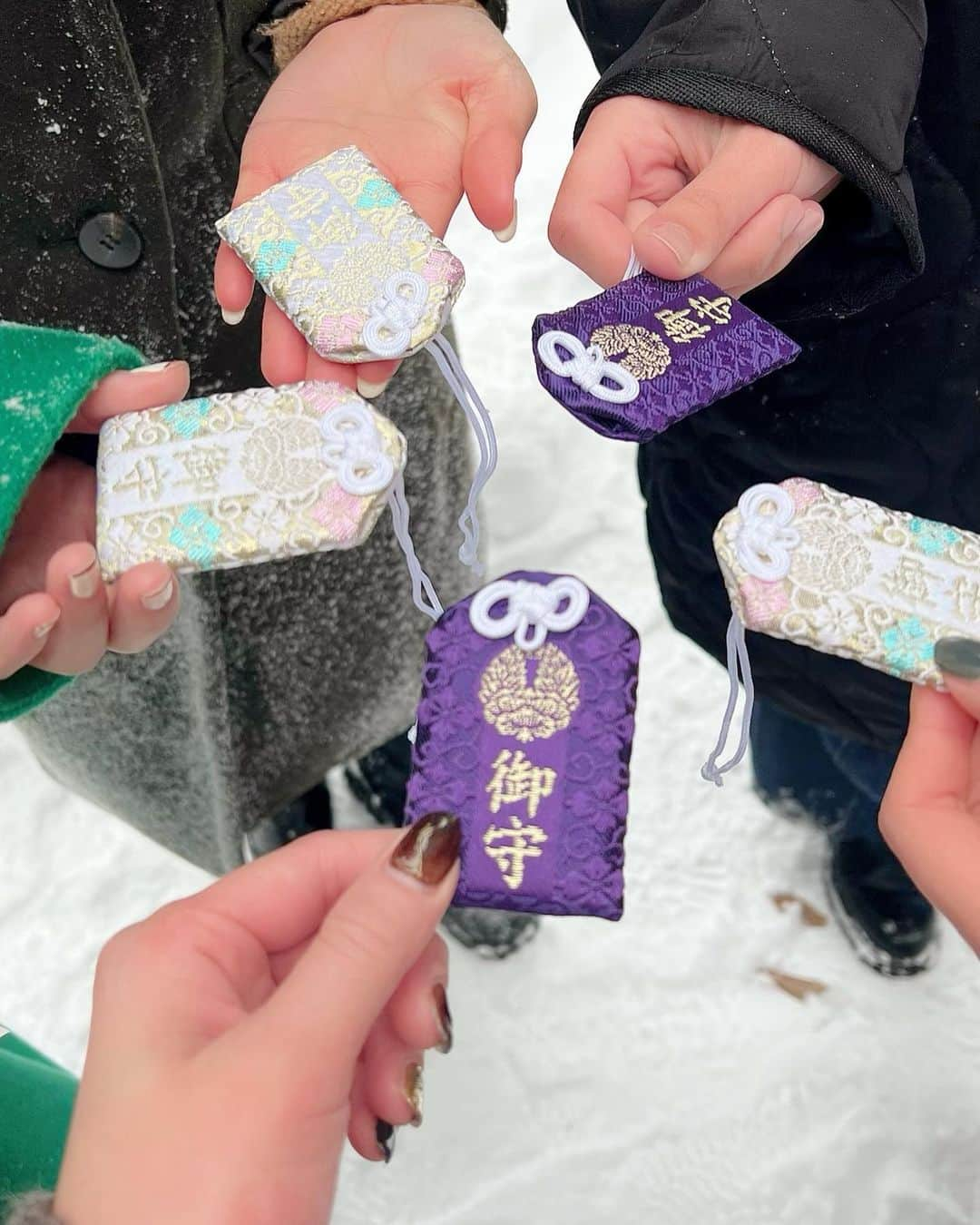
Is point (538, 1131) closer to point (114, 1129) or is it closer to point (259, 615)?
point (259, 615)

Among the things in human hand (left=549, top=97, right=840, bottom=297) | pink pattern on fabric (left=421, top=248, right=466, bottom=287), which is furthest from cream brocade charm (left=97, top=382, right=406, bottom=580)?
human hand (left=549, top=97, right=840, bottom=297)

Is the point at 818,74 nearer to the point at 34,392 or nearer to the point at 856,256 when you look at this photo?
the point at 856,256

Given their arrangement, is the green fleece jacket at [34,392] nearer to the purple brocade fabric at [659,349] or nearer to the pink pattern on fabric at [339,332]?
the pink pattern on fabric at [339,332]

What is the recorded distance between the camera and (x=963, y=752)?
64cm

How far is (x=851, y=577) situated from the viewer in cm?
66

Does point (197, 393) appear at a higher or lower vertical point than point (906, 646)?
higher

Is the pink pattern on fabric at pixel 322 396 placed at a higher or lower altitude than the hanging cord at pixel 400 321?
lower

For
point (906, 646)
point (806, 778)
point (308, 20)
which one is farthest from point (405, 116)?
point (806, 778)

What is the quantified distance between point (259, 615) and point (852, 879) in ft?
2.80

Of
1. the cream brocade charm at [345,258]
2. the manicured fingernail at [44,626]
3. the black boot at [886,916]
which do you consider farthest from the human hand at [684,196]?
the black boot at [886,916]

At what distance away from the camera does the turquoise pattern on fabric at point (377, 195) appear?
2.43ft

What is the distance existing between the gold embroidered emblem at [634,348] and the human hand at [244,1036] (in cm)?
33

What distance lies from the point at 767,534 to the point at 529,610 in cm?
16

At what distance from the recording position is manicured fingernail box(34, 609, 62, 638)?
2.00ft
